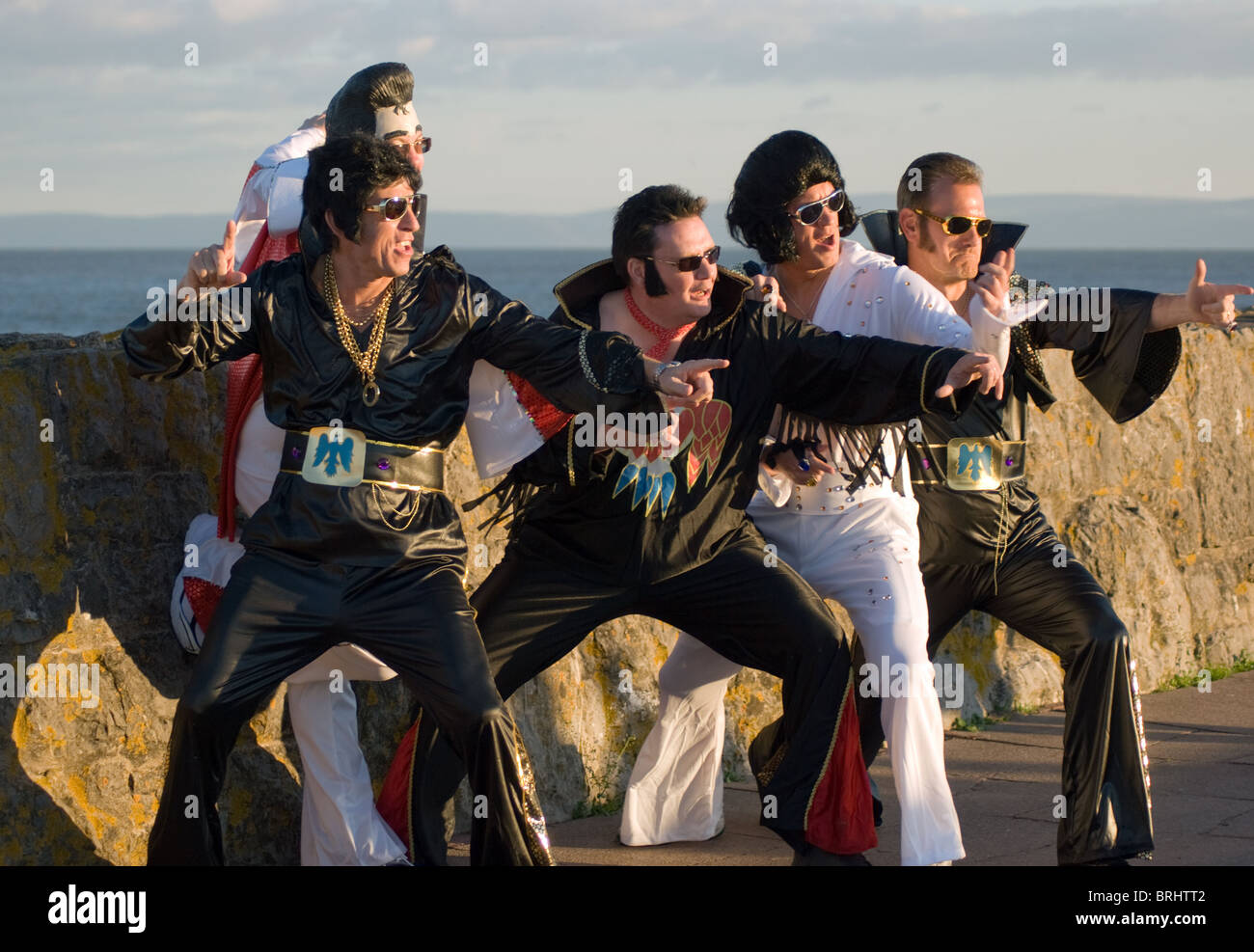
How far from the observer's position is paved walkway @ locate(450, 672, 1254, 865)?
17.5ft

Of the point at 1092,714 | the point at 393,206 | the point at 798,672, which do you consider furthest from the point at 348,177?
the point at 1092,714

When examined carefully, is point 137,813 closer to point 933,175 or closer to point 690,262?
point 690,262

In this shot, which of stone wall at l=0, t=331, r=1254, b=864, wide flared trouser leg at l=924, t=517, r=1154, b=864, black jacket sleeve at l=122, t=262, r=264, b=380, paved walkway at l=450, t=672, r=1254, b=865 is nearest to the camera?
black jacket sleeve at l=122, t=262, r=264, b=380

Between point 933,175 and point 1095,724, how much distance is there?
1802 millimetres

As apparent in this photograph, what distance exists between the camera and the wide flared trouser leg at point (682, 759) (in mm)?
5555

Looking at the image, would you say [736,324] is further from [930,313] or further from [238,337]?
[238,337]

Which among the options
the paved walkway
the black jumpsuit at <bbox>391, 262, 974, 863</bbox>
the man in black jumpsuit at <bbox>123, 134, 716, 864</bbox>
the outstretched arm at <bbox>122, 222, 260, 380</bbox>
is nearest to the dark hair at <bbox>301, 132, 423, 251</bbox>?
the man in black jumpsuit at <bbox>123, 134, 716, 864</bbox>

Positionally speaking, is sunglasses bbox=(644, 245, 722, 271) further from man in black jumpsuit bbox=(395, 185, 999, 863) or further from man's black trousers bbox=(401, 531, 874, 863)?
man's black trousers bbox=(401, 531, 874, 863)

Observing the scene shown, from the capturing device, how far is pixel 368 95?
5148 mm

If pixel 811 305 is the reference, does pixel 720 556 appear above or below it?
below

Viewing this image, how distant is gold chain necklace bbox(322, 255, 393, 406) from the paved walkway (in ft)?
5.36
